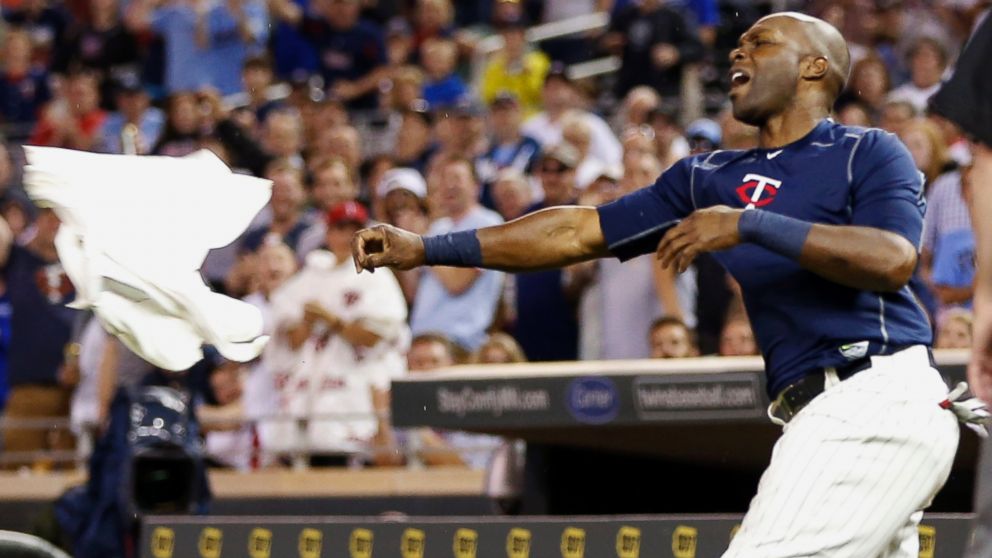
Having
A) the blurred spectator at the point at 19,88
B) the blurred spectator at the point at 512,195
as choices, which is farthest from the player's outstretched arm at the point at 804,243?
the blurred spectator at the point at 19,88

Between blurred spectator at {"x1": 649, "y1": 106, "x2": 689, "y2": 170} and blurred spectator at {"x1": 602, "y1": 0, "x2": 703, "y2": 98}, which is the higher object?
blurred spectator at {"x1": 602, "y1": 0, "x2": 703, "y2": 98}

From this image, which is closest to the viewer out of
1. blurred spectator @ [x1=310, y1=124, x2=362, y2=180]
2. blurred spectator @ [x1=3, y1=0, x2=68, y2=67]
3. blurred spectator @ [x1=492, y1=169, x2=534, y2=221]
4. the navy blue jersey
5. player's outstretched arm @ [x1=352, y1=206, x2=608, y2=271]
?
the navy blue jersey

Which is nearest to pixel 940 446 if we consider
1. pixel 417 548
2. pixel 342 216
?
pixel 417 548

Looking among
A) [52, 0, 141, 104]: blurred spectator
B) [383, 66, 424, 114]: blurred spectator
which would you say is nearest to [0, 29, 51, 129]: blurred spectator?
[52, 0, 141, 104]: blurred spectator

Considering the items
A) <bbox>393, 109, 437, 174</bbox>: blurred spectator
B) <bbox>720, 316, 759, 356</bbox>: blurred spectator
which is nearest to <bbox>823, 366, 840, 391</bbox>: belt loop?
<bbox>720, 316, 759, 356</bbox>: blurred spectator

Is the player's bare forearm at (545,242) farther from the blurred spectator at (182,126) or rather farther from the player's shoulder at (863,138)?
the blurred spectator at (182,126)

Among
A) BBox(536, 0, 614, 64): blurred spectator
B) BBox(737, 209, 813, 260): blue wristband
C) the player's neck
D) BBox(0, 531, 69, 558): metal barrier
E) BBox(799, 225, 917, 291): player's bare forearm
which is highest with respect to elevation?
BBox(536, 0, 614, 64): blurred spectator

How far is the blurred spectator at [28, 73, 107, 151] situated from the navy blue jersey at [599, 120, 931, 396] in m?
10.7

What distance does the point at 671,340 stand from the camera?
29.4ft

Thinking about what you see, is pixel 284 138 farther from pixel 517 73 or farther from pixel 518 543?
pixel 518 543

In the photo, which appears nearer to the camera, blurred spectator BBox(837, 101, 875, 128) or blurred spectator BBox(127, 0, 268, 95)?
blurred spectator BBox(837, 101, 875, 128)

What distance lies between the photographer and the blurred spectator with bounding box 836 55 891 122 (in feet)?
37.8

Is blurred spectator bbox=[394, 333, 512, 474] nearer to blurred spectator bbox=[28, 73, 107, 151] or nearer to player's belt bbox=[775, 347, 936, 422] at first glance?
player's belt bbox=[775, 347, 936, 422]

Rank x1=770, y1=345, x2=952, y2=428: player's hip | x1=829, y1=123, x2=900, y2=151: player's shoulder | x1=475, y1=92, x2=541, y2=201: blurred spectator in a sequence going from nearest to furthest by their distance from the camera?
x1=770, y1=345, x2=952, y2=428: player's hip → x1=829, y1=123, x2=900, y2=151: player's shoulder → x1=475, y1=92, x2=541, y2=201: blurred spectator
